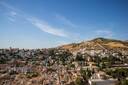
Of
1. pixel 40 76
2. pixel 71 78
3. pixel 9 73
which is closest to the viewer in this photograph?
pixel 71 78

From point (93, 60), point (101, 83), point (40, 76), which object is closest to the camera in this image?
point (101, 83)

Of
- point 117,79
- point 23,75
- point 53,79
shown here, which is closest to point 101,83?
point 117,79

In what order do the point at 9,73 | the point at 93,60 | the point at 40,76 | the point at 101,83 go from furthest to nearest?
the point at 93,60
the point at 9,73
the point at 40,76
the point at 101,83

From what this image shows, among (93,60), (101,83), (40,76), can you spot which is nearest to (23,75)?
(40,76)

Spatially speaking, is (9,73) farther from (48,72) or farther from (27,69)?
(48,72)

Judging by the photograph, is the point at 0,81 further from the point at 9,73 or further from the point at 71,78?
the point at 71,78

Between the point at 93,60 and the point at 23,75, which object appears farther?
the point at 93,60

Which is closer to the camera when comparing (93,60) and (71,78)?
(71,78)

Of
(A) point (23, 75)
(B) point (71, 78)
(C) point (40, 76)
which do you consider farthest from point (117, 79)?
(A) point (23, 75)

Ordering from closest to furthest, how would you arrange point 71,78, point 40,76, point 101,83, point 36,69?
point 101,83 → point 71,78 → point 40,76 → point 36,69
